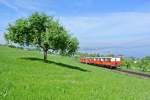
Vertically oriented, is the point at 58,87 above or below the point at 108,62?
below

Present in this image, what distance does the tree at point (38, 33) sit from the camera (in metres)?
52.3

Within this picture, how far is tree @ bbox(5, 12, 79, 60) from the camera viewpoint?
52253 mm

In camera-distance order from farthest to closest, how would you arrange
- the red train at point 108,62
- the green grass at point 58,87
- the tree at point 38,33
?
the red train at point 108,62, the tree at point 38,33, the green grass at point 58,87

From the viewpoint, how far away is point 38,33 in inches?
2112

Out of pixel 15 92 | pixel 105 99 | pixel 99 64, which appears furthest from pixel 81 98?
pixel 99 64

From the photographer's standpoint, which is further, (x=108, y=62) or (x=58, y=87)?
(x=108, y=62)

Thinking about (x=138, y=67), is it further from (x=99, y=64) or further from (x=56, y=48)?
(x=56, y=48)

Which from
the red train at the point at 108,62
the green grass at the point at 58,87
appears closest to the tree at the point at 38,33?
the green grass at the point at 58,87

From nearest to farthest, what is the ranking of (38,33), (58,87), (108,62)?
(58,87) < (38,33) < (108,62)

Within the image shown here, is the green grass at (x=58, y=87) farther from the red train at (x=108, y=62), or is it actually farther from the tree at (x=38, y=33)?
the red train at (x=108, y=62)

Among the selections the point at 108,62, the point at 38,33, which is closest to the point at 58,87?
the point at 38,33

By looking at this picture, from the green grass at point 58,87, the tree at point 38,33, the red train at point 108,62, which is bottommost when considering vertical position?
the green grass at point 58,87

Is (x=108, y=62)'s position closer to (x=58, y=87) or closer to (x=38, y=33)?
(x=38, y=33)

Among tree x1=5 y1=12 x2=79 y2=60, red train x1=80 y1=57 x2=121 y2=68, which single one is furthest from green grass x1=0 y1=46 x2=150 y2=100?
red train x1=80 y1=57 x2=121 y2=68
